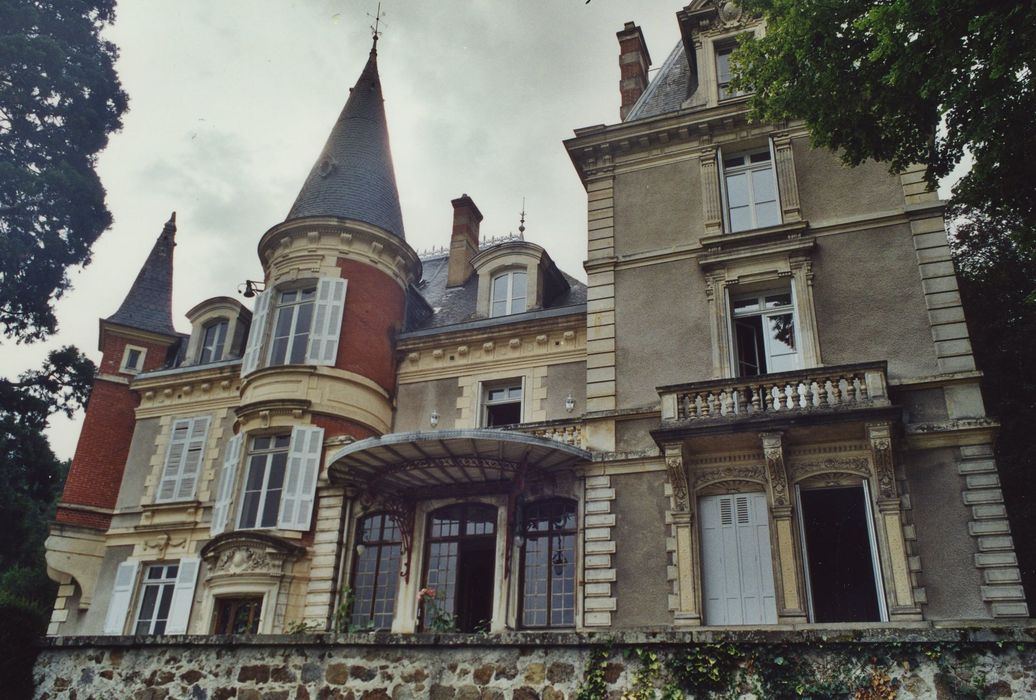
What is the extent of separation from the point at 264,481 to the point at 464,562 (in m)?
4.29

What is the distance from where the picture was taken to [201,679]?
24.0 feet

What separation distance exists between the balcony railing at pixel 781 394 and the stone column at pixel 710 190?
328 centimetres

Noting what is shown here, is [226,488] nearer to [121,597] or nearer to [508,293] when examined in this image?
[121,597]

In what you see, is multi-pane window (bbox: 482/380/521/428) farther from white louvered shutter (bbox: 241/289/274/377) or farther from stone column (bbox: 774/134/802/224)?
stone column (bbox: 774/134/802/224)

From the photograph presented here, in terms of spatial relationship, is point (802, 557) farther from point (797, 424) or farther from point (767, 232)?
point (767, 232)

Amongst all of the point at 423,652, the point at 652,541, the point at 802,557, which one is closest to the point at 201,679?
the point at 423,652

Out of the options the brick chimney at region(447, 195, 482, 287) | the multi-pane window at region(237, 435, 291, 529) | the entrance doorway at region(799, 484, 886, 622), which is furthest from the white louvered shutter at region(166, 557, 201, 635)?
the entrance doorway at region(799, 484, 886, 622)

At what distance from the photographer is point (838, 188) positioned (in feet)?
46.8

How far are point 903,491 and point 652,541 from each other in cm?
360

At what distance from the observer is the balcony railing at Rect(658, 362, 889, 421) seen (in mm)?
11930

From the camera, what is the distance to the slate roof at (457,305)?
17.1 metres

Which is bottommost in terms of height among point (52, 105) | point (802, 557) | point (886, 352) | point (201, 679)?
point (201, 679)

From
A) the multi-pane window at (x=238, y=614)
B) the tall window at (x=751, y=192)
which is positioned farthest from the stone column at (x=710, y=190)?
the multi-pane window at (x=238, y=614)

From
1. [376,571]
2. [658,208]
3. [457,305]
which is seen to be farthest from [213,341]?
[658,208]
